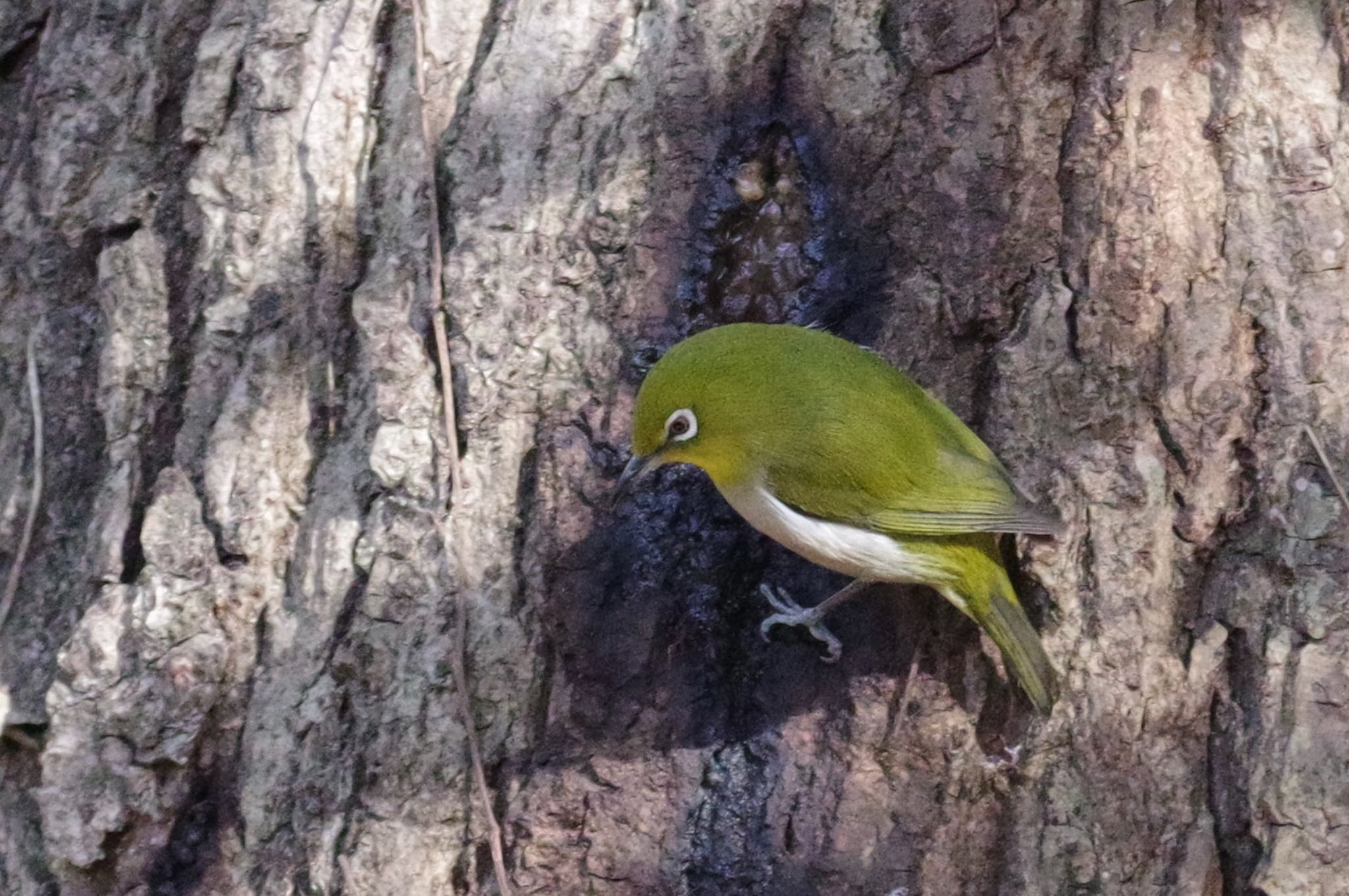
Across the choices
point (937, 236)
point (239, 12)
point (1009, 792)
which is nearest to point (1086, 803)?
point (1009, 792)

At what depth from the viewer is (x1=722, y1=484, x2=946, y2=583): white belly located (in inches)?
106

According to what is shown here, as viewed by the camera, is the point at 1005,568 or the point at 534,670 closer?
the point at 534,670

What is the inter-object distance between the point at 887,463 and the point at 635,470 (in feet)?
1.98

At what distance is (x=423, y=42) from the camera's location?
293 centimetres

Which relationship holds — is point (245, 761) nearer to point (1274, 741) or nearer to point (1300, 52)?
point (1274, 741)

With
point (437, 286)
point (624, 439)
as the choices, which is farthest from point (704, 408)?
point (437, 286)

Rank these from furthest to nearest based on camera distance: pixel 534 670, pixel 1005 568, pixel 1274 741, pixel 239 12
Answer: pixel 239 12 < pixel 1005 568 < pixel 534 670 < pixel 1274 741

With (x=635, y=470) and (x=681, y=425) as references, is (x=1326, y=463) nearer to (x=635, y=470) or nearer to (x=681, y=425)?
(x=681, y=425)

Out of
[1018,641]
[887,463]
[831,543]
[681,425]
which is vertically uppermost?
[681,425]

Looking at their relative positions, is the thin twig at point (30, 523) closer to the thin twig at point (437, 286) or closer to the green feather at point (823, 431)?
the thin twig at point (437, 286)

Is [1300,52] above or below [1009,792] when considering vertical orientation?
above

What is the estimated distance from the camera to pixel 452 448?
2684mm

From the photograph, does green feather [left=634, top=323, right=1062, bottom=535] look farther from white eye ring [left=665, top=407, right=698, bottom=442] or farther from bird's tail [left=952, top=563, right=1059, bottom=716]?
bird's tail [left=952, top=563, right=1059, bottom=716]

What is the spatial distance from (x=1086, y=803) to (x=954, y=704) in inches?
13.0
